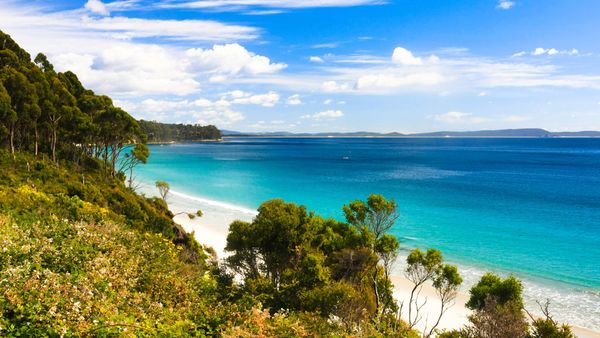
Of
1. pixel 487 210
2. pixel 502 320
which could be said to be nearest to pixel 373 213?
pixel 502 320

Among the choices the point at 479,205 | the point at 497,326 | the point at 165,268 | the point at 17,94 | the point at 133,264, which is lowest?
the point at 479,205

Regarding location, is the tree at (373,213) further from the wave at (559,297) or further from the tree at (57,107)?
the tree at (57,107)

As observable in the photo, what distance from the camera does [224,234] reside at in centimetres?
3766

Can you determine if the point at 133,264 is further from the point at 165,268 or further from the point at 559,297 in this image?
the point at 559,297

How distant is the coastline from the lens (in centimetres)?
2211

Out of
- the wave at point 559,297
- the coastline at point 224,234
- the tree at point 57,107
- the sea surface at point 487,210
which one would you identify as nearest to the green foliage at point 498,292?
the coastline at point 224,234

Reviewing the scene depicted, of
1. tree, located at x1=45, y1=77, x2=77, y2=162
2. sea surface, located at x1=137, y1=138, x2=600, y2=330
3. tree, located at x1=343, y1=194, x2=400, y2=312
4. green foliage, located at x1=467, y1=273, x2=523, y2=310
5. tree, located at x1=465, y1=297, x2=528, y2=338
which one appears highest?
tree, located at x1=45, y1=77, x2=77, y2=162

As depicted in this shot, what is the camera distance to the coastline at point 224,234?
72.5 ft

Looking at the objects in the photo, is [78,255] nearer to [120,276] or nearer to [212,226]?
[120,276]

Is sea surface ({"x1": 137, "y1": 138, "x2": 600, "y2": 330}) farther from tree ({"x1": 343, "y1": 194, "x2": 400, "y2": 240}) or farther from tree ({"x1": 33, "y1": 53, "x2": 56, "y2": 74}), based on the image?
tree ({"x1": 33, "y1": 53, "x2": 56, "y2": 74})

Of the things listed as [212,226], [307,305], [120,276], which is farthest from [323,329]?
[212,226]

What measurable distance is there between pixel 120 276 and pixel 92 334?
3021mm

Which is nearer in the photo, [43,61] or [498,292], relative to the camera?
[498,292]

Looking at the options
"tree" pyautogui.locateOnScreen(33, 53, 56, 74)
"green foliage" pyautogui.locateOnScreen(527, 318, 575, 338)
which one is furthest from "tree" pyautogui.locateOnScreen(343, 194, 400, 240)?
"tree" pyautogui.locateOnScreen(33, 53, 56, 74)
